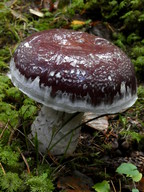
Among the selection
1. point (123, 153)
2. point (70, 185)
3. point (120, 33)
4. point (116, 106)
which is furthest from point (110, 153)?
point (120, 33)

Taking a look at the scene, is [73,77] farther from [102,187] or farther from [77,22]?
[77,22]

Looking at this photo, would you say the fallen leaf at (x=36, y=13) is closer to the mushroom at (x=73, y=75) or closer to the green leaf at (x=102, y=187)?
the mushroom at (x=73, y=75)

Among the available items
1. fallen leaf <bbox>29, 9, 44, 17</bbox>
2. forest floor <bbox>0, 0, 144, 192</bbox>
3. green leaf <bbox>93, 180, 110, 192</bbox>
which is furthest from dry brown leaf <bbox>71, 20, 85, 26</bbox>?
green leaf <bbox>93, 180, 110, 192</bbox>

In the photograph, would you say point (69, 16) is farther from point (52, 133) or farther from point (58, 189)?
point (58, 189)

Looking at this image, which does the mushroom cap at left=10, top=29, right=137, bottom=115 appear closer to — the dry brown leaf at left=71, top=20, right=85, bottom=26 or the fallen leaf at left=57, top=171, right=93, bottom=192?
the fallen leaf at left=57, top=171, right=93, bottom=192

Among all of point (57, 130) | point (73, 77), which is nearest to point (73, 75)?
point (73, 77)
